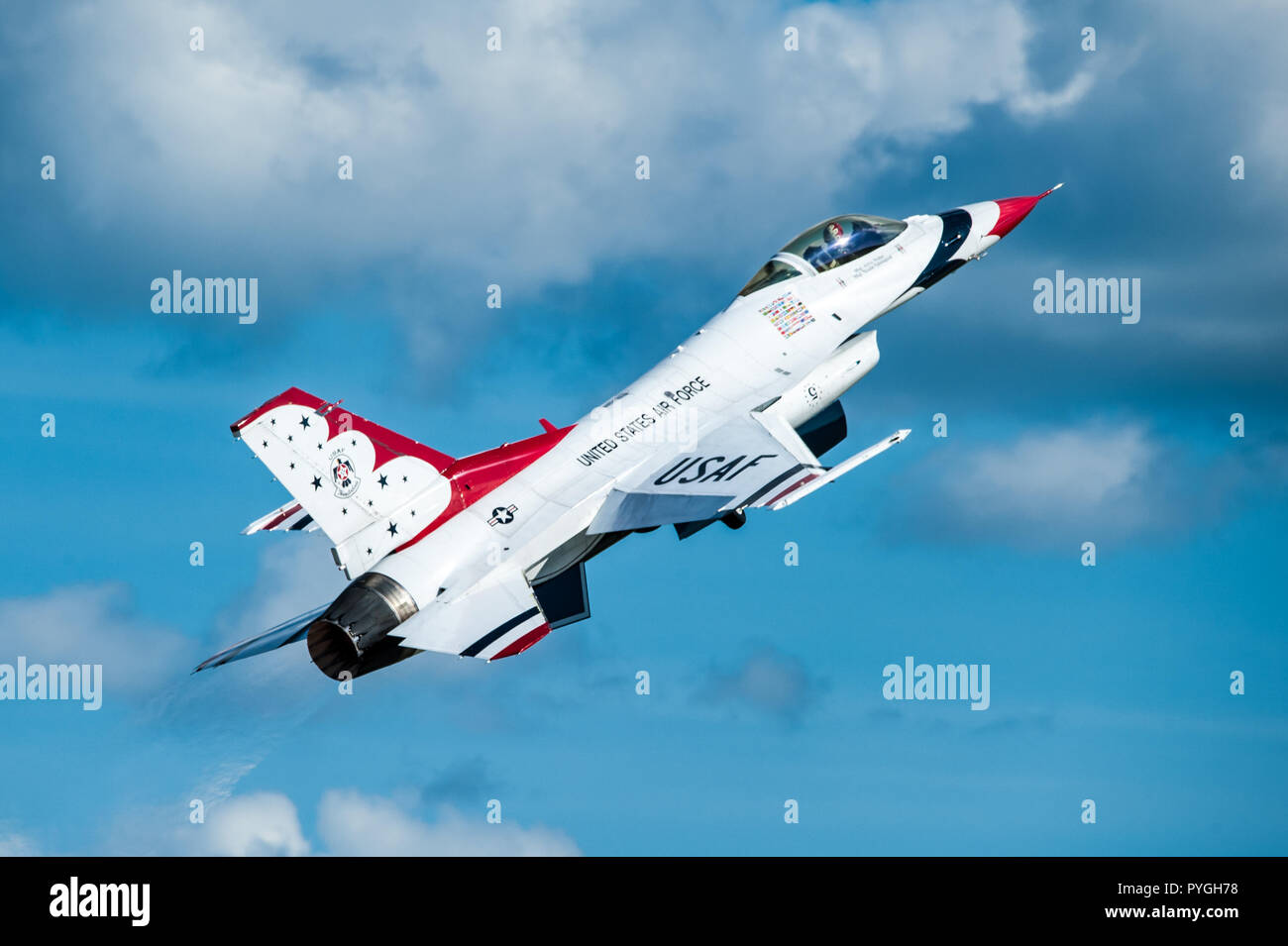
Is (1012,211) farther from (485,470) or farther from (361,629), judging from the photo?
(361,629)

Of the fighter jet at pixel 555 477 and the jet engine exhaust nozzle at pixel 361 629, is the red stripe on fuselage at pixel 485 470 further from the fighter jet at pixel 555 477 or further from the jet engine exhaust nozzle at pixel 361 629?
the jet engine exhaust nozzle at pixel 361 629

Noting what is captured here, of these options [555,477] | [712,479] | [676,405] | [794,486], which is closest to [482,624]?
[555,477]

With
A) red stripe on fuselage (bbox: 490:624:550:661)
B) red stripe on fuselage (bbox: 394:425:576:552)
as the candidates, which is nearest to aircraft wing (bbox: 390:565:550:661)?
red stripe on fuselage (bbox: 490:624:550:661)

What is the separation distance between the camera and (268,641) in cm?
2194

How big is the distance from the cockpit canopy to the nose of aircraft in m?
2.00

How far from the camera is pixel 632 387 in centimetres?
2492

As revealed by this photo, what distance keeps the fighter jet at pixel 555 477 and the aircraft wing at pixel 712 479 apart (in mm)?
30

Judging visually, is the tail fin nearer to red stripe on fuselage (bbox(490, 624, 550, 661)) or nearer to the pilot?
red stripe on fuselage (bbox(490, 624, 550, 661))

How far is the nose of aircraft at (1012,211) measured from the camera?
28.2m

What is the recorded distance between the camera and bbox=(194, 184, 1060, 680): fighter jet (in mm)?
21672

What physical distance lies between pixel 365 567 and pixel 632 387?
17.0 ft

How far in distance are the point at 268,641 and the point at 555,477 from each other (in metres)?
4.81

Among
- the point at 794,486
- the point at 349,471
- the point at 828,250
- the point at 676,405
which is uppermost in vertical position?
the point at 828,250

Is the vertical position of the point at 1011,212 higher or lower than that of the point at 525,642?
higher
